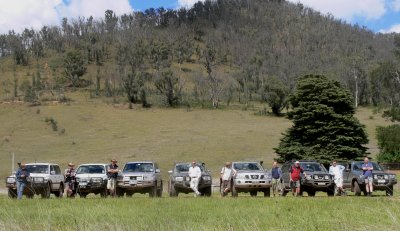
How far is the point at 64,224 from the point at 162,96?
265ft

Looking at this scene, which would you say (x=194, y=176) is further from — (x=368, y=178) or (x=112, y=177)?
(x=368, y=178)

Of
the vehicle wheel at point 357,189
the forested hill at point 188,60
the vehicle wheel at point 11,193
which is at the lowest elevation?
the vehicle wheel at point 11,193

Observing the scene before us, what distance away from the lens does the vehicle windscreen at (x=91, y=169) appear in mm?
26797

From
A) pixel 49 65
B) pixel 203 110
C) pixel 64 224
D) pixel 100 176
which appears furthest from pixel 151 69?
pixel 64 224

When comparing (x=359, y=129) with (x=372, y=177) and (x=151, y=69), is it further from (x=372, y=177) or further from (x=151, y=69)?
(x=151, y=69)

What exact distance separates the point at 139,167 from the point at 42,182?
431 cm

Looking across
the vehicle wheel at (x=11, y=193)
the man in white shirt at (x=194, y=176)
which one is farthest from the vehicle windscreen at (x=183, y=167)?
the vehicle wheel at (x=11, y=193)

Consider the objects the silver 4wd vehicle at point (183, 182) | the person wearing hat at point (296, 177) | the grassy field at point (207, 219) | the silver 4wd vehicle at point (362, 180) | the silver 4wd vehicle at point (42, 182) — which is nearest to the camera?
the grassy field at point (207, 219)

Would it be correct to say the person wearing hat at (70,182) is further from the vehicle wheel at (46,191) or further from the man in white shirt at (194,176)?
the man in white shirt at (194,176)

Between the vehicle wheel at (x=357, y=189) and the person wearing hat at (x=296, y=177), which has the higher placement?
the person wearing hat at (x=296, y=177)

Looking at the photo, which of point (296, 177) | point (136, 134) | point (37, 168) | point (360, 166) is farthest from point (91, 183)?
point (136, 134)

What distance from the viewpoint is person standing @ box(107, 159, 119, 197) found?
2500cm

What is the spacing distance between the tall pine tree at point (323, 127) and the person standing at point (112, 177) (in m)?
26.3

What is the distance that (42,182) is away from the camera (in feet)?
84.1
